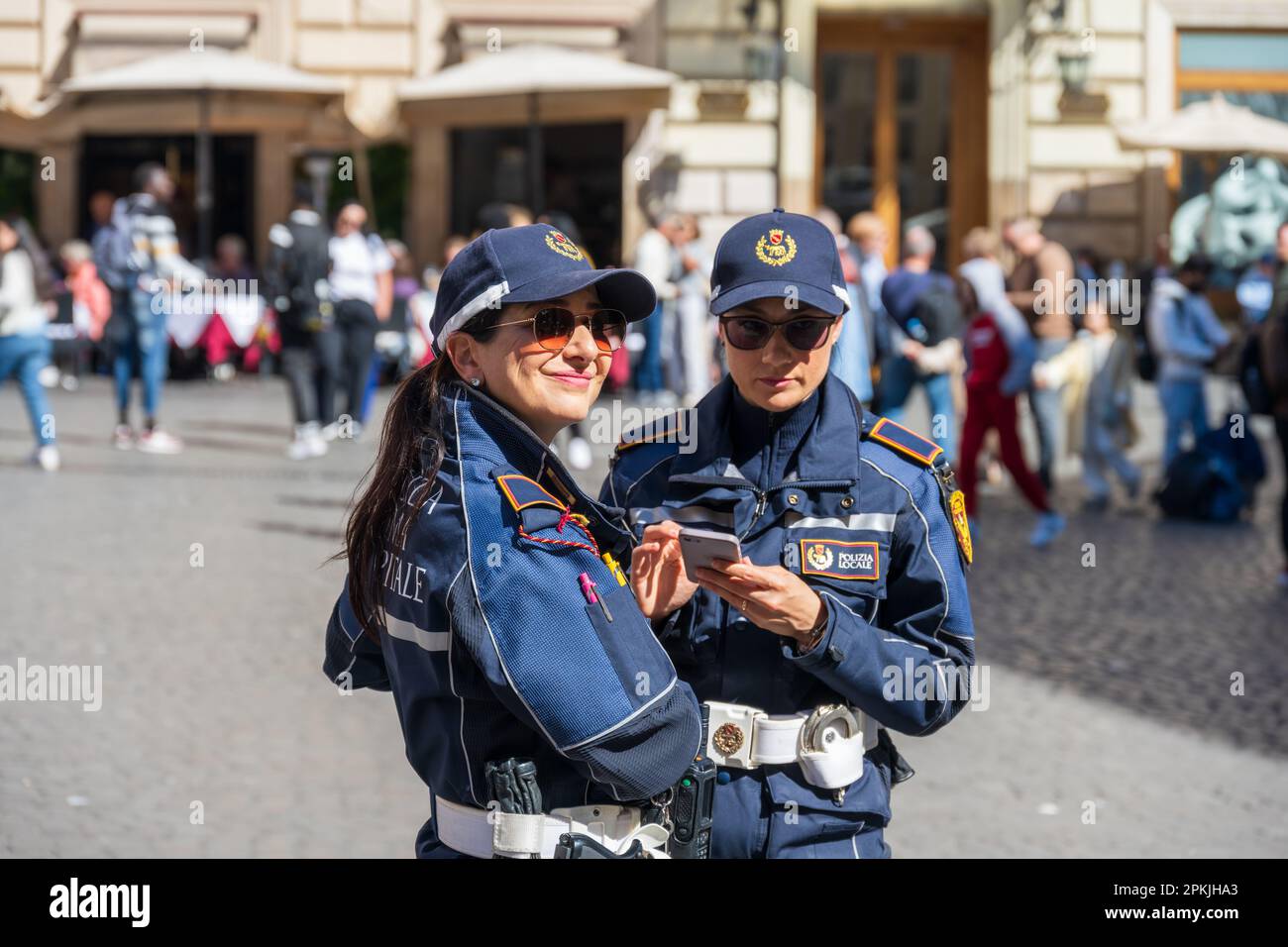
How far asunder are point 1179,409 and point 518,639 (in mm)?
10631

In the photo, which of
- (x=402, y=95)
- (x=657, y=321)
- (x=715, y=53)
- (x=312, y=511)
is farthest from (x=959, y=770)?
(x=715, y=53)

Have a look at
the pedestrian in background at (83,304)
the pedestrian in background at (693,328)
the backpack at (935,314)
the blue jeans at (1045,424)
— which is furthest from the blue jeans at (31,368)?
the pedestrian in background at (83,304)

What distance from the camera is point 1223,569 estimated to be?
31.2 ft

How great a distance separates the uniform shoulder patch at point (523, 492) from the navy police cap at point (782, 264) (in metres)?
0.61

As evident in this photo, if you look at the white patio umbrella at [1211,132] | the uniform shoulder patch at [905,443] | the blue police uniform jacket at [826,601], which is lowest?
the blue police uniform jacket at [826,601]

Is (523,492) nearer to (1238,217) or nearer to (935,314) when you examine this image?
(935,314)

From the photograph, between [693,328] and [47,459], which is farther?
[693,328]

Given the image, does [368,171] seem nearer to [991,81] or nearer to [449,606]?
[991,81]

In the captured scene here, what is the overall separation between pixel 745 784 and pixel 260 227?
62.7 ft

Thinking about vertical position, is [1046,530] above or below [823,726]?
below

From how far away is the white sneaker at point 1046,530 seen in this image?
9984 millimetres

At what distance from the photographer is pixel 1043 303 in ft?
36.7

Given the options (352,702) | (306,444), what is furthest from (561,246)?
(306,444)

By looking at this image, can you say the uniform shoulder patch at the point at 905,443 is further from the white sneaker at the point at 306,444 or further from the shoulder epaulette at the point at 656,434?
the white sneaker at the point at 306,444
